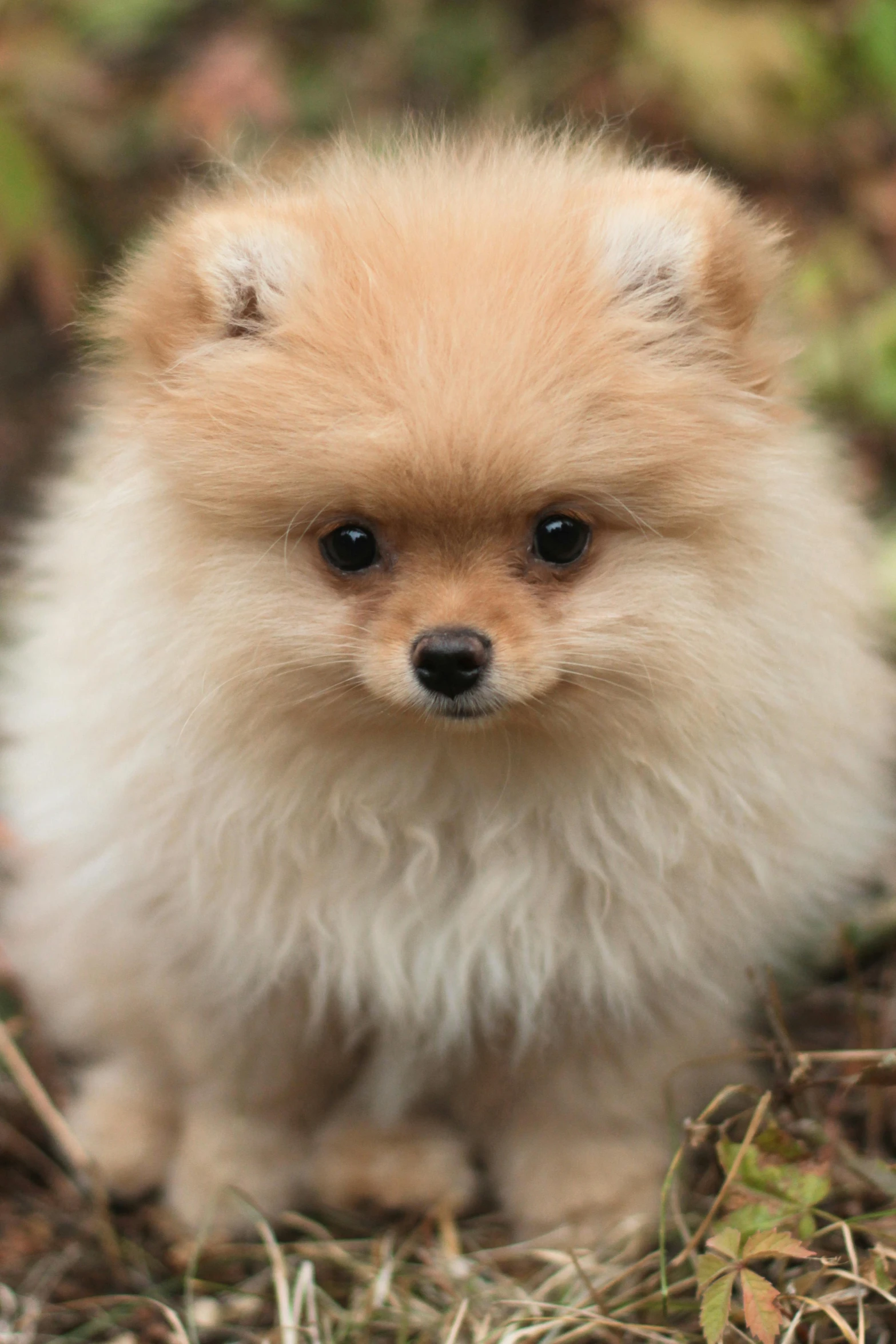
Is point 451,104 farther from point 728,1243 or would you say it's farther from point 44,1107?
point 728,1243

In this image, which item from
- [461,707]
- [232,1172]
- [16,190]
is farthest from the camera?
[16,190]

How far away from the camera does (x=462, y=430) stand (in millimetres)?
1761

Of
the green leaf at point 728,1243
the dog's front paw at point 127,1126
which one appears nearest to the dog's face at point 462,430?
the green leaf at point 728,1243

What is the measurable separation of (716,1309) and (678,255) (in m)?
1.42

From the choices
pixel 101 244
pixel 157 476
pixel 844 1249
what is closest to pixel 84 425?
pixel 101 244

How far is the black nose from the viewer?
1800mm

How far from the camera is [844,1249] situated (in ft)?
7.42

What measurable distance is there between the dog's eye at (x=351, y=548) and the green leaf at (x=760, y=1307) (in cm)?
110

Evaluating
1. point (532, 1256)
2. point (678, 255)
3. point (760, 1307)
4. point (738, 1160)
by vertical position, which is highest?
point (678, 255)

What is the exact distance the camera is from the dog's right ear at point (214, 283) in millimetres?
1909

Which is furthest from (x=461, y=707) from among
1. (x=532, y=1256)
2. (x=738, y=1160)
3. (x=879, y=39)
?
(x=879, y=39)

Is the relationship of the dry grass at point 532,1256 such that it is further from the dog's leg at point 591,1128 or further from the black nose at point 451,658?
the black nose at point 451,658

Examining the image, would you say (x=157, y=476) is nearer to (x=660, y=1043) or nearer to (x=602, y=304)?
(x=602, y=304)

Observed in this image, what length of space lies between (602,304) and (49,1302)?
190cm
